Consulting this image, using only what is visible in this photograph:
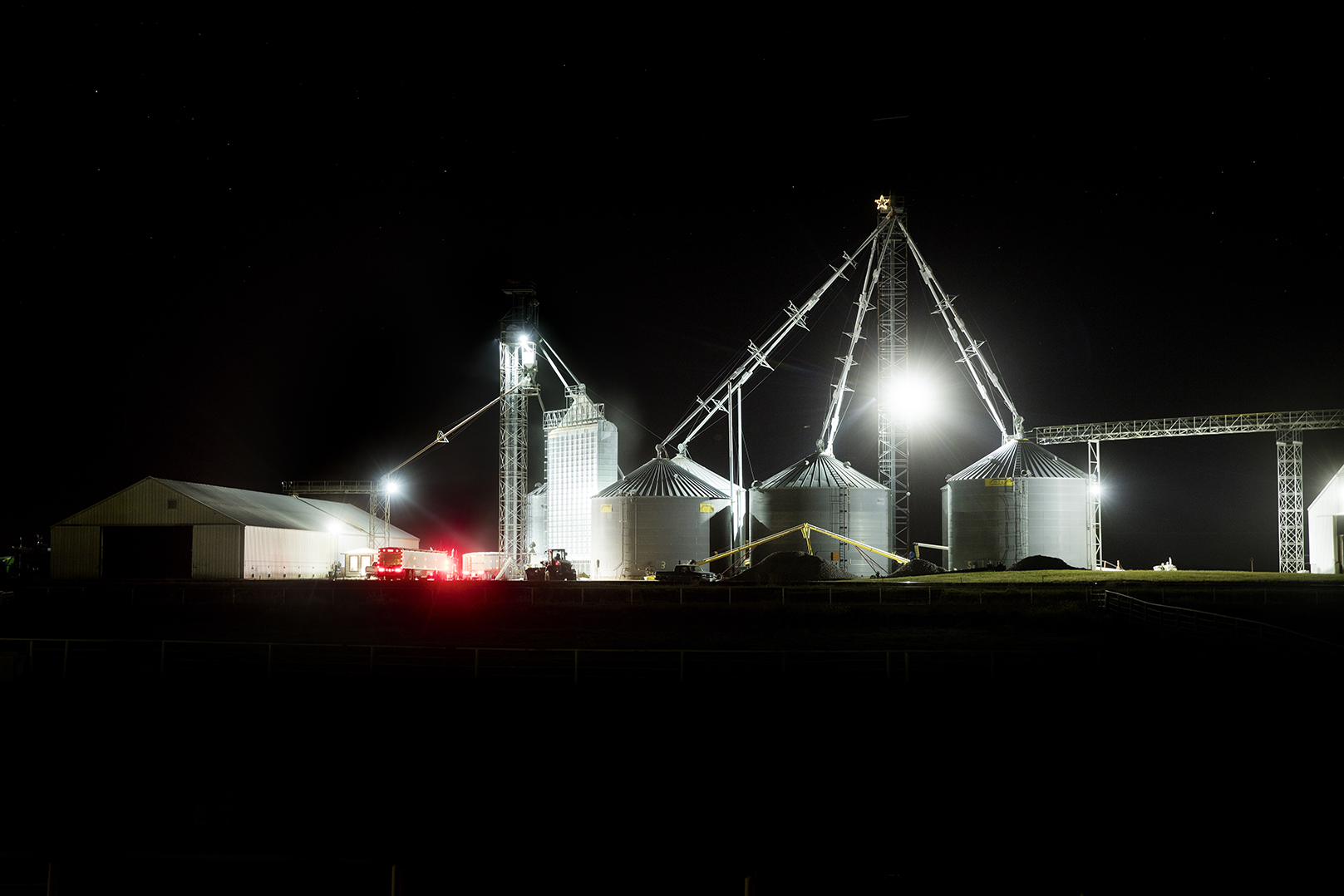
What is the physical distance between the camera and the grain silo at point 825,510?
59.8m

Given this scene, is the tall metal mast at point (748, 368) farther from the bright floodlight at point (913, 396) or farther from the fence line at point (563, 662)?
the fence line at point (563, 662)

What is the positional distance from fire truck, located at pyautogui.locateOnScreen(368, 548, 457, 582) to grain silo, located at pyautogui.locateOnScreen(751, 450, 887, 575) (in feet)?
68.9

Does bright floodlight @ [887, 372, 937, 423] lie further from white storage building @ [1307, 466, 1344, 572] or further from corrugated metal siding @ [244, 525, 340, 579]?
corrugated metal siding @ [244, 525, 340, 579]

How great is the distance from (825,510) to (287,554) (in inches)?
1368

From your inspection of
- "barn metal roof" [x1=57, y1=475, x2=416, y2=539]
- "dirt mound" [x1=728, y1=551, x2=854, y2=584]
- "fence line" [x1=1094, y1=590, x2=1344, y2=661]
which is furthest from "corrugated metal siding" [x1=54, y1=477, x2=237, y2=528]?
"fence line" [x1=1094, y1=590, x2=1344, y2=661]

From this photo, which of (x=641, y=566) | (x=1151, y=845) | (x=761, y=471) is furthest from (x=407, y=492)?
(x=1151, y=845)

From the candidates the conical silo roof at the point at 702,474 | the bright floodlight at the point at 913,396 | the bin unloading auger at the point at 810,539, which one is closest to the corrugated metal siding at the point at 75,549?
the bin unloading auger at the point at 810,539

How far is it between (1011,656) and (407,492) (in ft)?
279

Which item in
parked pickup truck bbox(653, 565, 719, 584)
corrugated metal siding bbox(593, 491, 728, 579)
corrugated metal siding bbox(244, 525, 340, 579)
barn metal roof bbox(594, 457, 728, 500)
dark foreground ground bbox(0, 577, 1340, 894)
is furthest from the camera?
barn metal roof bbox(594, 457, 728, 500)

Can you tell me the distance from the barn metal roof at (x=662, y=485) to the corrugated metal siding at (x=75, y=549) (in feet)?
102

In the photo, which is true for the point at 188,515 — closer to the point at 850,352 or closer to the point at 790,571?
the point at 790,571

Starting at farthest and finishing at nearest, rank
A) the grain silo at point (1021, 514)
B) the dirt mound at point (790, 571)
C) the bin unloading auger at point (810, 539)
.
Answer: the grain silo at point (1021, 514)
the bin unloading auger at point (810, 539)
the dirt mound at point (790, 571)

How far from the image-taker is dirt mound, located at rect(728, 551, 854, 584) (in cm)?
4794

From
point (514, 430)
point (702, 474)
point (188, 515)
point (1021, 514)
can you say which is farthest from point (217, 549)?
point (1021, 514)
